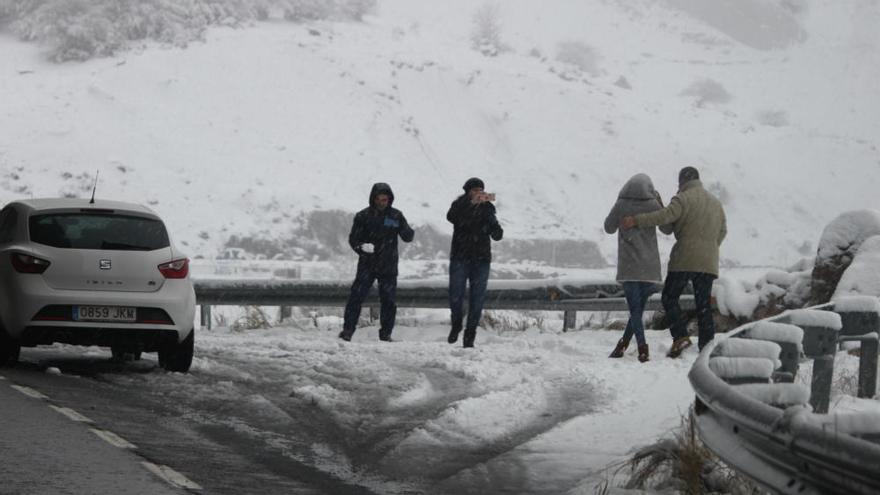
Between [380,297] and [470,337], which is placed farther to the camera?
[380,297]

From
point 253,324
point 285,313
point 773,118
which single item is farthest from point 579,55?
point 253,324

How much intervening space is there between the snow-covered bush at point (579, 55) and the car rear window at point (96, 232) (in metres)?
77.6

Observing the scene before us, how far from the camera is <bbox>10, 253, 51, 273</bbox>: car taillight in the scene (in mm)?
11086

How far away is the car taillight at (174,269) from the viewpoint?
451 inches

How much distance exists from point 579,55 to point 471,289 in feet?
258

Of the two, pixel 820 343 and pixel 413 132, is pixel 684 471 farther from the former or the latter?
pixel 413 132

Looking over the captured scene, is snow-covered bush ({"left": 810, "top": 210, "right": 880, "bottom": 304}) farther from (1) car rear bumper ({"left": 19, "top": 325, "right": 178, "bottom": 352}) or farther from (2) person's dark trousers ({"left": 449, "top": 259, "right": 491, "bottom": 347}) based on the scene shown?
(1) car rear bumper ({"left": 19, "top": 325, "right": 178, "bottom": 352})

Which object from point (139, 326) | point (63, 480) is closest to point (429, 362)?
point (139, 326)

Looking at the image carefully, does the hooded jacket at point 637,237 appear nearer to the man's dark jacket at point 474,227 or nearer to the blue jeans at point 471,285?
the man's dark jacket at point 474,227

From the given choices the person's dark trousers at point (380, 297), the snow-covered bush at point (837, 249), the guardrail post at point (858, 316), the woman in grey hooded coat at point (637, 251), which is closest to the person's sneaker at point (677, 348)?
the woman in grey hooded coat at point (637, 251)

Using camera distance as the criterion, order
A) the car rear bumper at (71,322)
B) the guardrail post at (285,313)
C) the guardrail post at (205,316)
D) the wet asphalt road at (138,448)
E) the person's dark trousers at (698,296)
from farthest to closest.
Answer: the guardrail post at (285,313) < the guardrail post at (205,316) < the person's dark trousers at (698,296) < the car rear bumper at (71,322) < the wet asphalt road at (138,448)

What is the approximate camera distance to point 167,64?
59.7 metres

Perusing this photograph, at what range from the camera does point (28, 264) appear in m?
11.1

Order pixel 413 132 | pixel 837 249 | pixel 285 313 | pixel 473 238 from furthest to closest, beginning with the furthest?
pixel 413 132 < pixel 285 313 < pixel 473 238 < pixel 837 249
